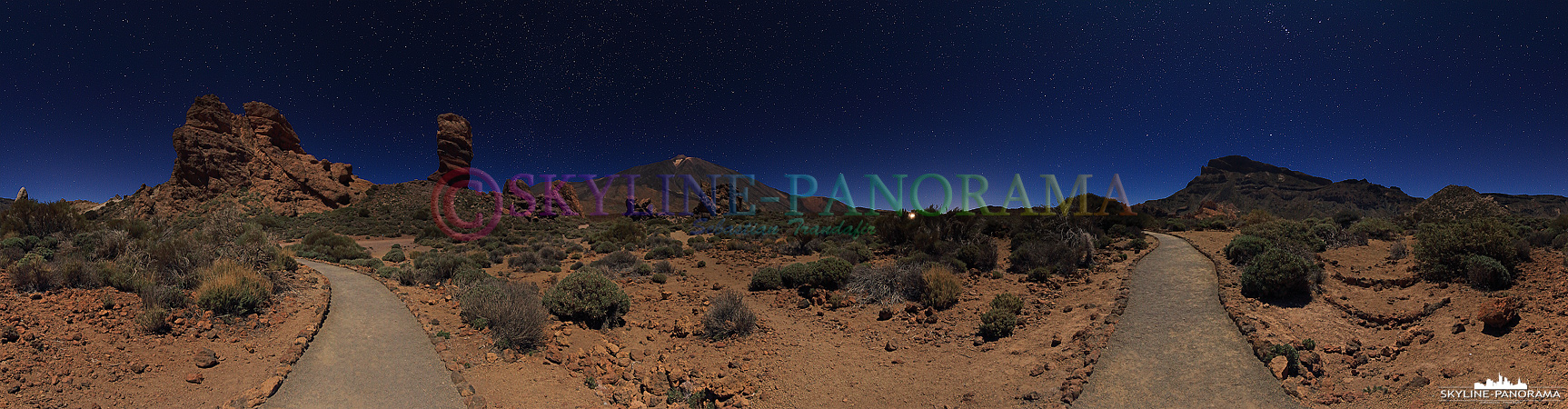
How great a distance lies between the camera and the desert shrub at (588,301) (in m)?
8.81

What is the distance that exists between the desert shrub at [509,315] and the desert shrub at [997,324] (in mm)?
7412

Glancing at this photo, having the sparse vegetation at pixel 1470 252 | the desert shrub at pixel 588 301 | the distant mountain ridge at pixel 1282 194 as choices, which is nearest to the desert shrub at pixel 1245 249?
the sparse vegetation at pixel 1470 252

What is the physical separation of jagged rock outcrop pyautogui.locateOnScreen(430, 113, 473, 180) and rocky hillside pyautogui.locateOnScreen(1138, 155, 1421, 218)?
274 ft

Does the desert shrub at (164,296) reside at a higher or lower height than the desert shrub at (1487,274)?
lower

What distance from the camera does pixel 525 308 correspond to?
25.0ft

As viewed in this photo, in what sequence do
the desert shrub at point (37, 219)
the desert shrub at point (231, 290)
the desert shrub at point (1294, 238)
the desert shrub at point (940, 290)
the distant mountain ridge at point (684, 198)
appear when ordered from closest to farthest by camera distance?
the desert shrub at point (231, 290), the desert shrub at point (940, 290), the desert shrub at point (37, 219), the desert shrub at point (1294, 238), the distant mountain ridge at point (684, 198)

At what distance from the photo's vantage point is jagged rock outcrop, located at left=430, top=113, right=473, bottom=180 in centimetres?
5475

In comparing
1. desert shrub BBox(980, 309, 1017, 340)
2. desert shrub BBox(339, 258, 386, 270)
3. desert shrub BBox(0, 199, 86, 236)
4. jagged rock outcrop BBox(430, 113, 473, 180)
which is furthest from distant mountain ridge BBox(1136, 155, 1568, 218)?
jagged rock outcrop BBox(430, 113, 473, 180)

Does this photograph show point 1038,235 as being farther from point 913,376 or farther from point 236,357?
point 236,357

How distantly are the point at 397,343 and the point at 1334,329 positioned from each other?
1418 centimetres

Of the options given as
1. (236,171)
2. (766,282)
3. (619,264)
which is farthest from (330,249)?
(236,171)

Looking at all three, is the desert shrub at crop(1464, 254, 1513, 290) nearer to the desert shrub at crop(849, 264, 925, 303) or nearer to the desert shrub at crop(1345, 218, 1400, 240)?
the desert shrub at crop(849, 264, 925, 303)

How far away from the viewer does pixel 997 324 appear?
8016 millimetres

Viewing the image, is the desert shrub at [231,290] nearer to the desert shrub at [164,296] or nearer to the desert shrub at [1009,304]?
the desert shrub at [164,296]
